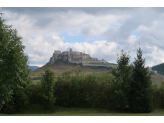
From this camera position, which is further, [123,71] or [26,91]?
[26,91]

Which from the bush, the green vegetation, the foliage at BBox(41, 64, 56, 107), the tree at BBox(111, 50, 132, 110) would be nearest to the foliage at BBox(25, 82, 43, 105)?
the green vegetation

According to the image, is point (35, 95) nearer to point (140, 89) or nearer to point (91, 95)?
point (91, 95)

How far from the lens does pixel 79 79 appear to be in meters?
36.7

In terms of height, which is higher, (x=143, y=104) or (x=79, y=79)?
(x=79, y=79)

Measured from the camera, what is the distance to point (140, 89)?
28.7 meters

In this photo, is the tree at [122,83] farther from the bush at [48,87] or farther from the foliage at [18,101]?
the foliage at [18,101]

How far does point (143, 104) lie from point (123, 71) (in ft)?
23.2

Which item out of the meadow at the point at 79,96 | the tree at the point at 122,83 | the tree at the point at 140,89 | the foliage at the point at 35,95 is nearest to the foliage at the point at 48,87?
the meadow at the point at 79,96

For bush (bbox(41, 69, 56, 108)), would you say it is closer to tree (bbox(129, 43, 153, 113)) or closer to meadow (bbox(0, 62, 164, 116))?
meadow (bbox(0, 62, 164, 116))

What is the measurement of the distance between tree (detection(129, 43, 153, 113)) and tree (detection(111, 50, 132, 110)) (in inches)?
47.0

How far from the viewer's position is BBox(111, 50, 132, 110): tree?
93.2 ft

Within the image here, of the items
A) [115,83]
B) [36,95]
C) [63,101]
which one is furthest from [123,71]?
[36,95]
